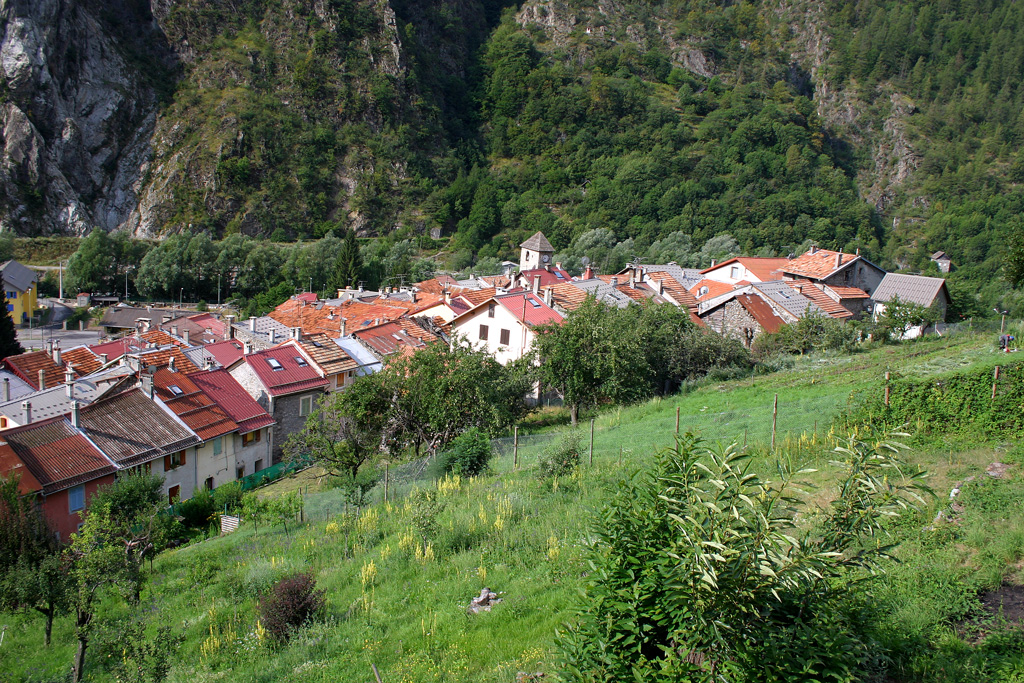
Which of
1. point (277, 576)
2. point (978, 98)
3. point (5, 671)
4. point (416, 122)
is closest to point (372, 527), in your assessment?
point (277, 576)

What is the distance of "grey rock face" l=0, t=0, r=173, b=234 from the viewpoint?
293 feet

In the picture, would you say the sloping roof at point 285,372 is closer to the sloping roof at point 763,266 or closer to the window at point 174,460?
the window at point 174,460

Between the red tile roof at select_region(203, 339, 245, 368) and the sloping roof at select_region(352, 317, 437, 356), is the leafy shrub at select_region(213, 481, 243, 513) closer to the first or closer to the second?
the red tile roof at select_region(203, 339, 245, 368)

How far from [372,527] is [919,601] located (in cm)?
785

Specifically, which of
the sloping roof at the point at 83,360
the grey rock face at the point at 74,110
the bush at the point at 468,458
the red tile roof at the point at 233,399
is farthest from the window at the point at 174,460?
the grey rock face at the point at 74,110

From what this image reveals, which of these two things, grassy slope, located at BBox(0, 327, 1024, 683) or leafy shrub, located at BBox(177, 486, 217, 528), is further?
leafy shrub, located at BBox(177, 486, 217, 528)

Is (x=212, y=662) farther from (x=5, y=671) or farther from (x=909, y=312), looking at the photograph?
(x=909, y=312)

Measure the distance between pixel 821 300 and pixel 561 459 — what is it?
106ft

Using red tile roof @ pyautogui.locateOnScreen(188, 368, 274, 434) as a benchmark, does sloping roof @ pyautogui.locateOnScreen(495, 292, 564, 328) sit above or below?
above

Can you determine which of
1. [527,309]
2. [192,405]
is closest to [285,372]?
[192,405]

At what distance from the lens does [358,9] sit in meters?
124

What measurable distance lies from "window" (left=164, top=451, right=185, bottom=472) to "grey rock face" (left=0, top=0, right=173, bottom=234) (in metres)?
83.8

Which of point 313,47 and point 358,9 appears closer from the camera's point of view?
point 313,47

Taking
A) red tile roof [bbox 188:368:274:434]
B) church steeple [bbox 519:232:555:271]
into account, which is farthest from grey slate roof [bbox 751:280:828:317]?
church steeple [bbox 519:232:555:271]
